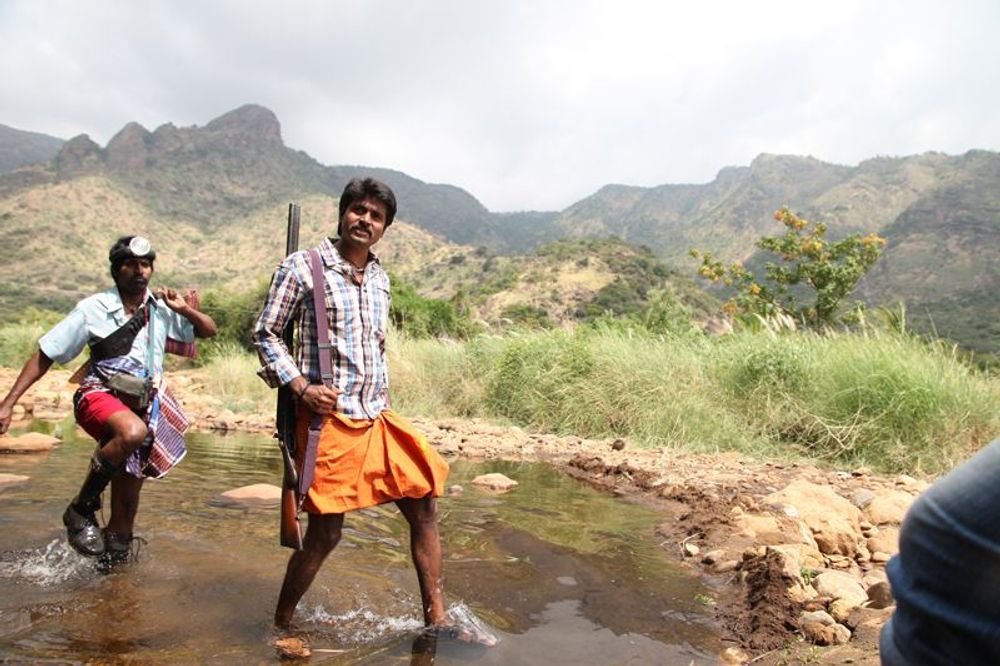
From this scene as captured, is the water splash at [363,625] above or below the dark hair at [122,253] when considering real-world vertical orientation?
below

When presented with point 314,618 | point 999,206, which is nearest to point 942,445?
point 314,618

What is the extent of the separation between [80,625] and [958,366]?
27.6 feet

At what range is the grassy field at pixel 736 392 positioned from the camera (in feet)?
24.0

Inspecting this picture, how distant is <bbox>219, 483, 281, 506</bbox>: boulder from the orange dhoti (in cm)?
273

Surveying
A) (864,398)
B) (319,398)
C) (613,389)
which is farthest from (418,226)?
(319,398)

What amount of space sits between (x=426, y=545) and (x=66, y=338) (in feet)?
6.63

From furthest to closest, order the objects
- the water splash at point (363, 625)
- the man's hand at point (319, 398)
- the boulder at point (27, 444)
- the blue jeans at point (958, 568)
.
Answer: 1. the boulder at point (27, 444)
2. the water splash at point (363, 625)
3. the man's hand at point (319, 398)
4. the blue jeans at point (958, 568)

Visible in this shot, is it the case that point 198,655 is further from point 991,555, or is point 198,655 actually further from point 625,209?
point 625,209

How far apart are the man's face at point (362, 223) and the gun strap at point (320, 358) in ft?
0.56

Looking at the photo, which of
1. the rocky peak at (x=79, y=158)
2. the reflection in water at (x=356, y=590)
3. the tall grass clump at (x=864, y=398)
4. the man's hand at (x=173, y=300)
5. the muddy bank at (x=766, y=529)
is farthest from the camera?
the rocky peak at (x=79, y=158)

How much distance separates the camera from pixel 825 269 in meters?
16.5

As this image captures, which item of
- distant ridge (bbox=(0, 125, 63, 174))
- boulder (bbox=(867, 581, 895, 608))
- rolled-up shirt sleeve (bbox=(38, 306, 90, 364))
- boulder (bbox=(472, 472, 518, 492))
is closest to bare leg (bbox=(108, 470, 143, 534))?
rolled-up shirt sleeve (bbox=(38, 306, 90, 364))

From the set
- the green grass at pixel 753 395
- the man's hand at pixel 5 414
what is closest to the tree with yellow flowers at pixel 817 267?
the green grass at pixel 753 395

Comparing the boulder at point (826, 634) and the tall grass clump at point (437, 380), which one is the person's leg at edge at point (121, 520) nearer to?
the boulder at point (826, 634)
